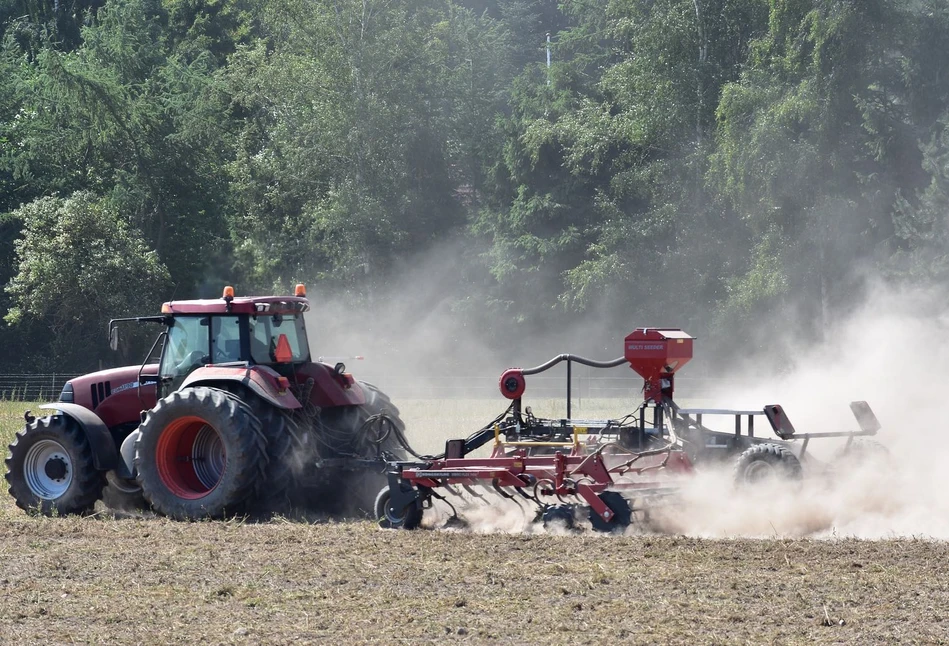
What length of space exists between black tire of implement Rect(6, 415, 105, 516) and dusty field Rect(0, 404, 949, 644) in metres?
1.46

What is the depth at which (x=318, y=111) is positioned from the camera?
1453 inches

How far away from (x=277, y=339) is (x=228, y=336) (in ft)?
1.64

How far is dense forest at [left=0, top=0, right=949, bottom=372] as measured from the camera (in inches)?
1235

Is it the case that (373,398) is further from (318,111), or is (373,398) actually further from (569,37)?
(569,37)

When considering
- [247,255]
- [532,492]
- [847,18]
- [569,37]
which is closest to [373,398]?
[532,492]

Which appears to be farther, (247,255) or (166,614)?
(247,255)

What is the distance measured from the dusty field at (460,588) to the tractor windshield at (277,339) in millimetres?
2206

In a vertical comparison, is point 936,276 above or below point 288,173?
below

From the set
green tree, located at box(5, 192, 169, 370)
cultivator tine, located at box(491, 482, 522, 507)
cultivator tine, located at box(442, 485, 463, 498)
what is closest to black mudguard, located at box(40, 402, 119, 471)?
cultivator tine, located at box(442, 485, 463, 498)

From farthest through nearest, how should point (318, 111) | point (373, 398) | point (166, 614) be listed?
point (318, 111)
point (373, 398)
point (166, 614)

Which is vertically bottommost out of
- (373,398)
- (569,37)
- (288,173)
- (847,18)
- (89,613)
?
(89,613)

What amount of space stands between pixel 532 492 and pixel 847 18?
76.9 feet

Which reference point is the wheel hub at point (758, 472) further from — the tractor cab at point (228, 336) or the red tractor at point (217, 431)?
the tractor cab at point (228, 336)

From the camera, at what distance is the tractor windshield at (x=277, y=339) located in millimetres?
12258
